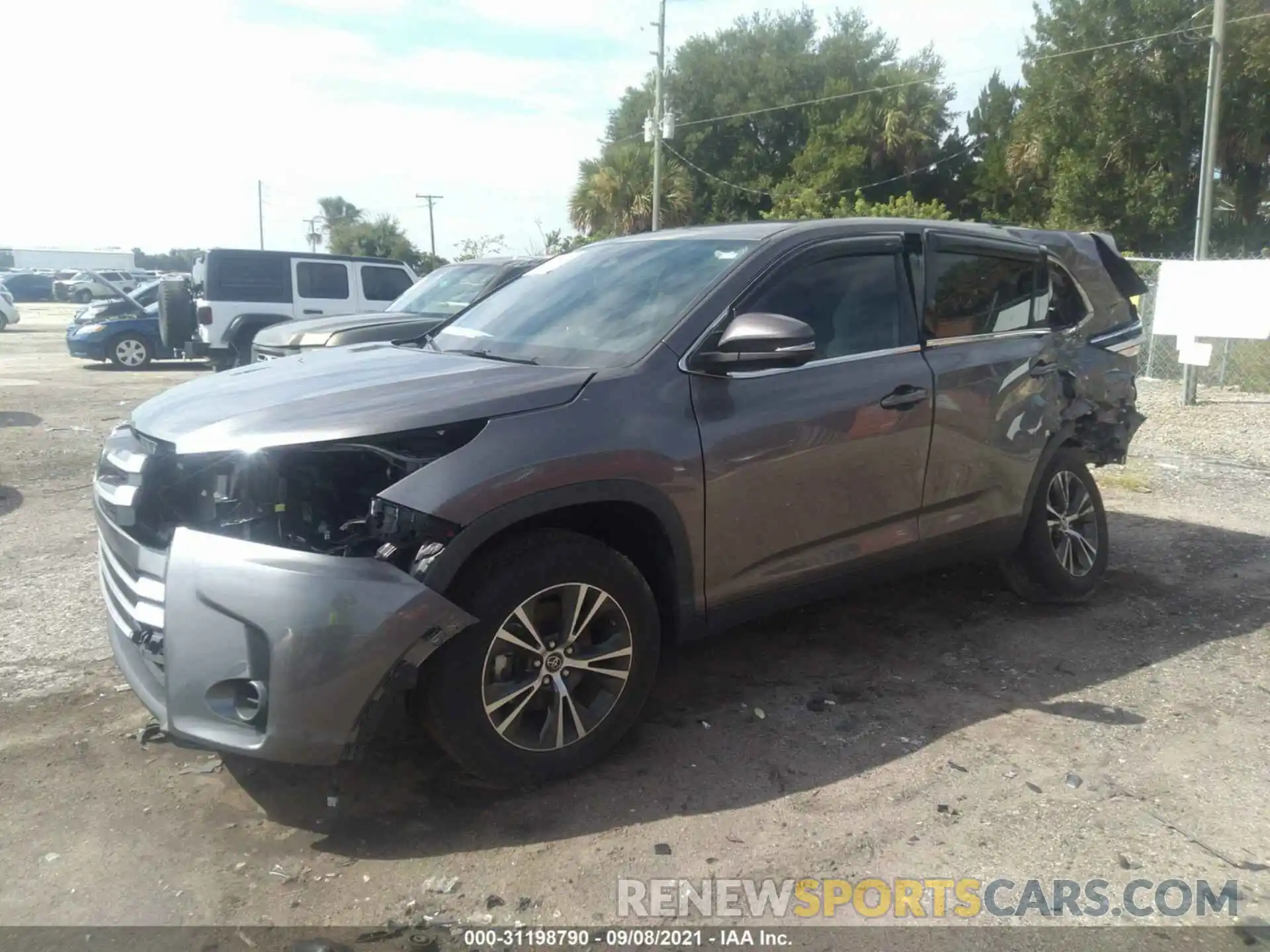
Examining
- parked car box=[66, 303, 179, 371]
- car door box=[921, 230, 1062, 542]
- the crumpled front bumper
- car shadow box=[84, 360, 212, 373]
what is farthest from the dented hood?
parked car box=[66, 303, 179, 371]

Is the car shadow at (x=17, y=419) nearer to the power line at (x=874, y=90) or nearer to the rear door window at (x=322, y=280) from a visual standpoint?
the rear door window at (x=322, y=280)

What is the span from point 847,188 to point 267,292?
26844mm

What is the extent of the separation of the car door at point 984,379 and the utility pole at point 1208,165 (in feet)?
28.5

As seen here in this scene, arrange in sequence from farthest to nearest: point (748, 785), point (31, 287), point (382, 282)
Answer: point (31, 287), point (382, 282), point (748, 785)

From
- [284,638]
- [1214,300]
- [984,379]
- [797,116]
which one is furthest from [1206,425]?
[797,116]

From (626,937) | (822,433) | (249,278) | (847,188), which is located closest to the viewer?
(626,937)

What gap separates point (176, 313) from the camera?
51.2ft

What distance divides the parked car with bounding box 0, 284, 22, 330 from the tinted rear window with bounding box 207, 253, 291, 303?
16.6 metres

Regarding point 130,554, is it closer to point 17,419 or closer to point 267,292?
point 17,419

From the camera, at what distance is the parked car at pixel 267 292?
1387cm

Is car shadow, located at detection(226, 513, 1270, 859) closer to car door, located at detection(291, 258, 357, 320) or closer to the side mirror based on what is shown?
the side mirror

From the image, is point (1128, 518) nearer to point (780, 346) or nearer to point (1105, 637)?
point (1105, 637)

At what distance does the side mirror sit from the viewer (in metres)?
3.54

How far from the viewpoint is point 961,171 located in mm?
40000
